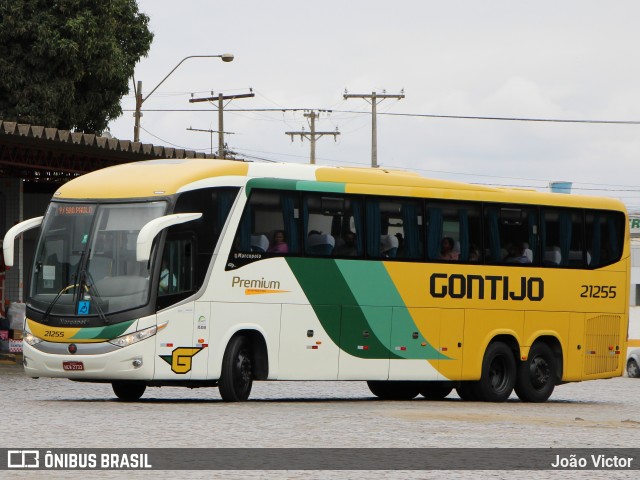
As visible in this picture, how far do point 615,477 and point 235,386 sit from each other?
968cm

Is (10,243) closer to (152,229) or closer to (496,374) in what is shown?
(152,229)

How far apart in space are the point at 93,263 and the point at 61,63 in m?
32.0

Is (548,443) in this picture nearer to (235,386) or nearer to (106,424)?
(106,424)

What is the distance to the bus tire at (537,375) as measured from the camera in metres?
25.2

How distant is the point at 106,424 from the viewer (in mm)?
16453

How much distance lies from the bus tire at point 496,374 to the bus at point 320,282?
37mm

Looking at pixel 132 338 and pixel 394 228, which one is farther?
pixel 394 228

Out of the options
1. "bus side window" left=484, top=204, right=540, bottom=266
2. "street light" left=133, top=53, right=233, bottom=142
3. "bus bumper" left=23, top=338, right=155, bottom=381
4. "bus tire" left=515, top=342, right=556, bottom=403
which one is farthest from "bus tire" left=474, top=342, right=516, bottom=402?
"street light" left=133, top=53, right=233, bottom=142

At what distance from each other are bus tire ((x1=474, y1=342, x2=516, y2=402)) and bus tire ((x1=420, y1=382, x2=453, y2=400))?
2.99 feet

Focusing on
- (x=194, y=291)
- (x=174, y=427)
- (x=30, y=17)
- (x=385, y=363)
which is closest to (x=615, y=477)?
(x=174, y=427)

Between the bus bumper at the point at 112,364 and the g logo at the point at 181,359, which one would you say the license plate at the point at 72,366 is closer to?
the bus bumper at the point at 112,364

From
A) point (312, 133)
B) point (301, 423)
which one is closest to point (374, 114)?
point (312, 133)

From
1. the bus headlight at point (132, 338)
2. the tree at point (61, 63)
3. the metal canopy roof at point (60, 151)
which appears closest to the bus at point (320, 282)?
the bus headlight at point (132, 338)

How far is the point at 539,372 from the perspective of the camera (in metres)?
25.4
